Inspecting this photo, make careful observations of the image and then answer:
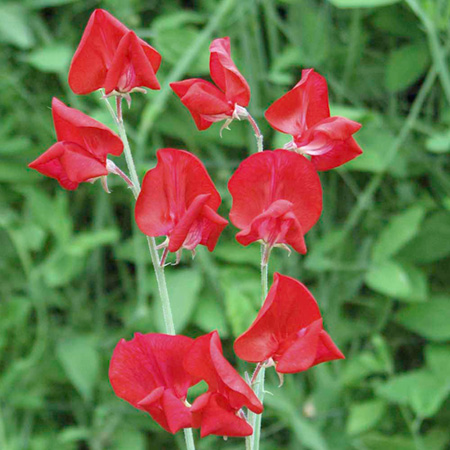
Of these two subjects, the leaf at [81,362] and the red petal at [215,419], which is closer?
the red petal at [215,419]

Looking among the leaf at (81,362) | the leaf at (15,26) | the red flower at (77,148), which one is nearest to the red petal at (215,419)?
the red flower at (77,148)

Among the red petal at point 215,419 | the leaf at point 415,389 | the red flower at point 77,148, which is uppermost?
the red flower at point 77,148

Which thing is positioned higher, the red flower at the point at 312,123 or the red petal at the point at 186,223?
the red flower at the point at 312,123

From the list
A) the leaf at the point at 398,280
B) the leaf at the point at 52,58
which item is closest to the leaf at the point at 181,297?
the leaf at the point at 398,280

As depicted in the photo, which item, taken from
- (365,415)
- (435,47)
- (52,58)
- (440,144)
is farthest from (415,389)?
(52,58)

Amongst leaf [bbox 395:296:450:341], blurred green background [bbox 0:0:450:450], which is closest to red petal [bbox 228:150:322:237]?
blurred green background [bbox 0:0:450:450]

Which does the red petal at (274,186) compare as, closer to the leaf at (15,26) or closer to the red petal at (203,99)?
the red petal at (203,99)

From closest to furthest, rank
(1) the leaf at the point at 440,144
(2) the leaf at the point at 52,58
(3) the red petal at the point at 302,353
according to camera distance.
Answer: (3) the red petal at the point at 302,353 → (1) the leaf at the point at 440,144 → (2) the leaf at the point at 52,58

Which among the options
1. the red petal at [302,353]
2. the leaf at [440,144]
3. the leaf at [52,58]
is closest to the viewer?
the red petal at [302,353]
